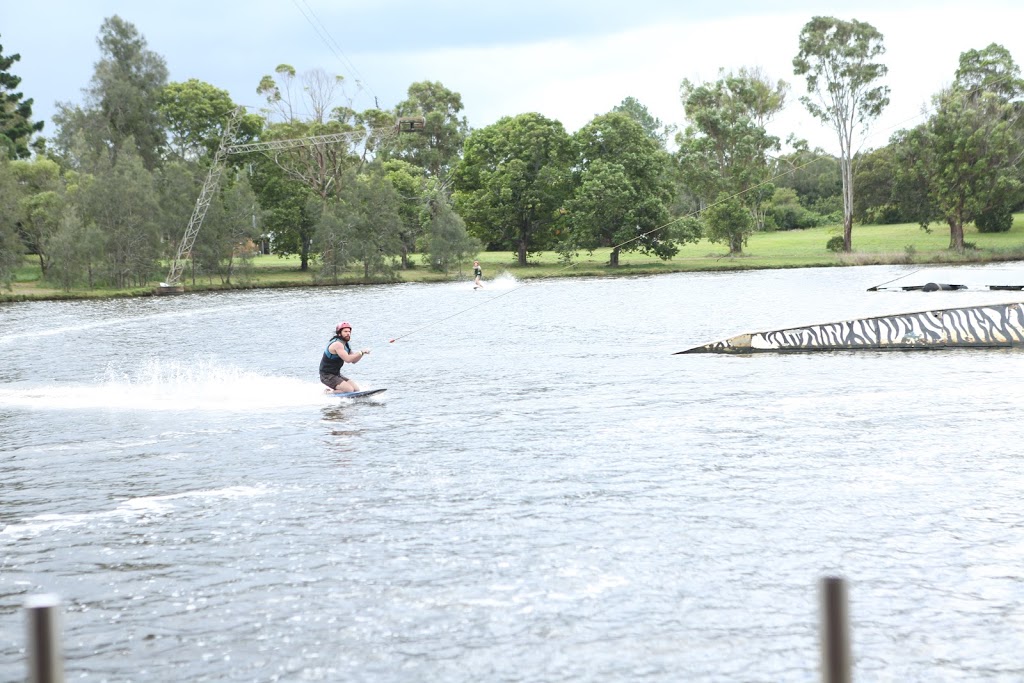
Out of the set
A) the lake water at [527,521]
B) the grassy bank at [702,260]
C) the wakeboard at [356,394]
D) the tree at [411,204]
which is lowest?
the lake water at [527,521]

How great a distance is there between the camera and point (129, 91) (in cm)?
10756

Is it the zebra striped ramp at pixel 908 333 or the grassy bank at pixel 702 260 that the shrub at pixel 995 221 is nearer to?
the grassy bank at pixel 702 260

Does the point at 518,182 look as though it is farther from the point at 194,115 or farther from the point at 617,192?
the point at 194,115

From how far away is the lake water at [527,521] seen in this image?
897cm

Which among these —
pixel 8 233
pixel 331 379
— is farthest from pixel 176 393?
pixel 8 233

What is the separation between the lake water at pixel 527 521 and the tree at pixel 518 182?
73.0 meters

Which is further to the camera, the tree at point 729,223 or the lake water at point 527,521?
the tree at point 729,223

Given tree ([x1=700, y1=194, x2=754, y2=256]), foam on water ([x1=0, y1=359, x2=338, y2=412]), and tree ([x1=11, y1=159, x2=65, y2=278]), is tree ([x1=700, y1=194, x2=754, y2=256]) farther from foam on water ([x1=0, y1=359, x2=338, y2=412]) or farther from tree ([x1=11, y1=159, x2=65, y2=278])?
foam on water ([x1=0, y1=359, x2=338, y2=412])

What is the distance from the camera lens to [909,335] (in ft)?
101

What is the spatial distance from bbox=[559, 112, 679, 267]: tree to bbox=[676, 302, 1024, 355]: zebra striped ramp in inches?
2429

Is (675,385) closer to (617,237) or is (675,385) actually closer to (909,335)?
(909,335)

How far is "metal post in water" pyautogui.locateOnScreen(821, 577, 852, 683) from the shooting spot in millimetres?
3891

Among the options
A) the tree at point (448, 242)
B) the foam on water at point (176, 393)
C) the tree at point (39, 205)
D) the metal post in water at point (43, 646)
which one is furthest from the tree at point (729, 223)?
the metal post in water at point (43, 646)

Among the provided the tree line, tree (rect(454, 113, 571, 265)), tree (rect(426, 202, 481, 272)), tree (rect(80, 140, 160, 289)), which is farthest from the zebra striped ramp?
tree (rect(80, 140, 160, 289))
